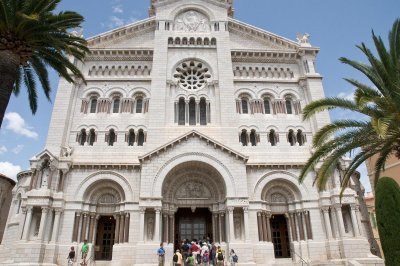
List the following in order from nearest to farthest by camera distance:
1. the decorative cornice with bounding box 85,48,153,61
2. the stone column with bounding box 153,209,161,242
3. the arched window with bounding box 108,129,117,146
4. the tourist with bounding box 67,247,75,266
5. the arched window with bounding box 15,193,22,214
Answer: the tourist with bounding box 67,247,75,266 < the stone column with bounding box 153,209,161,242 < the arched window with bounding box 108,129,117,146 < the arched window with bounding box 15,193,22,214 < the decorative cornice with bounding box 85,48,153,61

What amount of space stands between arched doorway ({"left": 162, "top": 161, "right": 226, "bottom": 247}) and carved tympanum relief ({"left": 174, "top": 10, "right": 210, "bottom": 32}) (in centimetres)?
1483

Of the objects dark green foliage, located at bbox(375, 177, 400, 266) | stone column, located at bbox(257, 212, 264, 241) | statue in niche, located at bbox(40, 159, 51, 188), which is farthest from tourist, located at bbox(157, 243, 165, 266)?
dark green foliage, located at bbox(375, 177, 400, 266)

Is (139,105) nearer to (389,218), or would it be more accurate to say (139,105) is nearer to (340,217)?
(340,217)

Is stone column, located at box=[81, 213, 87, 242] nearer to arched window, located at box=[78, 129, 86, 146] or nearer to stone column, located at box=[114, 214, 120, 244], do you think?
stone column, located at box=[114, 214, 120, 244]

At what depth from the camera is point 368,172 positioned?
127 ft

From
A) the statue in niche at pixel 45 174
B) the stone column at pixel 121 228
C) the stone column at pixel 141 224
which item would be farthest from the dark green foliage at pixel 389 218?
the statue in niche at pixel 45 174

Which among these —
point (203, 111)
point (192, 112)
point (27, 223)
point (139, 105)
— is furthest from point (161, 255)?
point (139, 105)

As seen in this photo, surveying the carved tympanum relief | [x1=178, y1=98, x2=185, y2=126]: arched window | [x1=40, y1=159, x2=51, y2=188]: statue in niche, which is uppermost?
the carved tympanum relief

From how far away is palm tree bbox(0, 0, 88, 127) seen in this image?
14.0 meters

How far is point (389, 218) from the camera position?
13242 mm

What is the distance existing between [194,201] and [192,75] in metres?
12.0

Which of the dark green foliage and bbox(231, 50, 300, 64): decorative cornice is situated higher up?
bbox(231, 50, 300, 64): decorative cornice

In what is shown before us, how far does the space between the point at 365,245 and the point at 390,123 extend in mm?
12478

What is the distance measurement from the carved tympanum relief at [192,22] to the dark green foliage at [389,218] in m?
23.4
